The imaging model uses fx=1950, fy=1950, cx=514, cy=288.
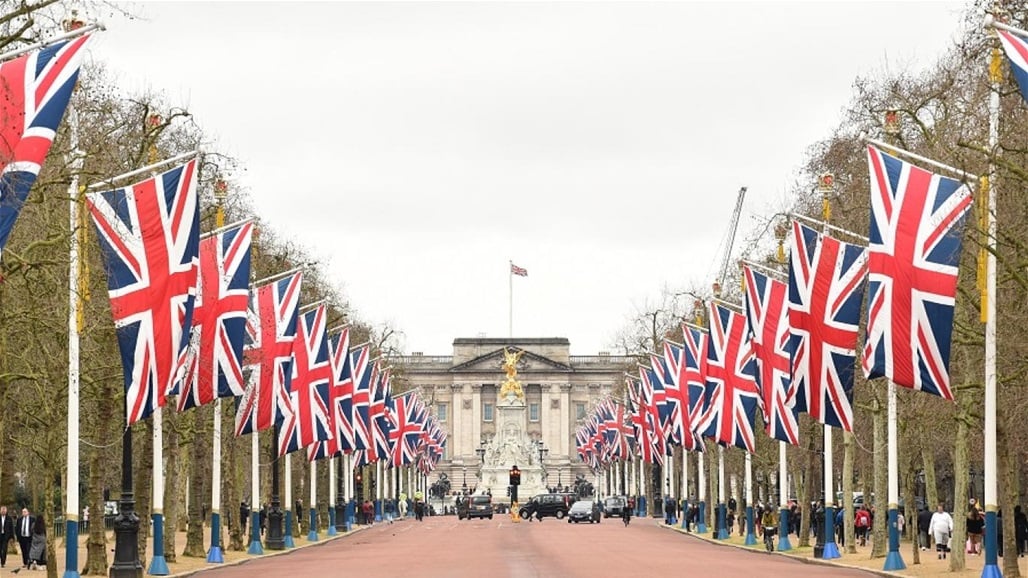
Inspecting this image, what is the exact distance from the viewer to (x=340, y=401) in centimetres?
6950

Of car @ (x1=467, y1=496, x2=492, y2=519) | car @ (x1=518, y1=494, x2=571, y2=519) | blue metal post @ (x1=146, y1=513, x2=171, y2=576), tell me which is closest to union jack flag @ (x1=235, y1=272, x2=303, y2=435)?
blue metal post @ (x1=146, y1=513, x2=171, y2=576)

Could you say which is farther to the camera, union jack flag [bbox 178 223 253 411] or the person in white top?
the person in white top

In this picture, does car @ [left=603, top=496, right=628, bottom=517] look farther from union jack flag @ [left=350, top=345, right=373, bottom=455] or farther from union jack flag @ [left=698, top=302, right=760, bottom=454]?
union jack flag @ [left=698, top=302, right=760, bottom=454]

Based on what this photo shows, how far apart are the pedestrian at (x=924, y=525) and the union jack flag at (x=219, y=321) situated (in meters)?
29.3

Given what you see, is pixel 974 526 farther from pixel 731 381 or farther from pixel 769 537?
pixel 731 381

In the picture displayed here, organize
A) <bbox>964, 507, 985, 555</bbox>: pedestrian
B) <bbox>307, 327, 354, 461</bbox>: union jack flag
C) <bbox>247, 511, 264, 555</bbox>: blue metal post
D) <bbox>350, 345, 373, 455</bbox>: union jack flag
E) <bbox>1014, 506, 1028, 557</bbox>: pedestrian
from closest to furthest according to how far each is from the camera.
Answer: <bbox>964, 507, 985, 555</bbox>: pedestrian
<bbox>1014, 506, 1028, 557</bbox>: pedestrian
<bbox>247, 511, 264, 555</bbox>: blue metal post
<bbox>307, 327, 354, 461</bbox>: union jack flag
<bbox>350, 345, 373, 455</bbox>: union jack flag

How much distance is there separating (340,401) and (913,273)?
3823 centimetres

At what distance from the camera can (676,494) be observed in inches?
5226

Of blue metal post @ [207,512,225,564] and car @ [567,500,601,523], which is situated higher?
blue metal post @ [207,512,225,564]

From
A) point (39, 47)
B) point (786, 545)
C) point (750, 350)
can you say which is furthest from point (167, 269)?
point (786, 545)

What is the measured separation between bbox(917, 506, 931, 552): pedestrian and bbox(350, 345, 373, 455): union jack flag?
2178 cm

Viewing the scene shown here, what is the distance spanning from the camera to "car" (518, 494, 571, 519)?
121m

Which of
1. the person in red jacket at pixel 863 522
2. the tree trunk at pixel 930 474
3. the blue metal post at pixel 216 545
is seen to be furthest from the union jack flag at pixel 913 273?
the person in red jacket at pixel 863 522

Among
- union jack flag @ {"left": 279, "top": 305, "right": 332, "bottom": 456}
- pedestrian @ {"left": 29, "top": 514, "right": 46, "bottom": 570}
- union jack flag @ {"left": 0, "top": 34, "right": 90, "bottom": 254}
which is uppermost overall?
union jack flag @ {"left": 0, "top": 34, "right": 90, "bottom": 254}
